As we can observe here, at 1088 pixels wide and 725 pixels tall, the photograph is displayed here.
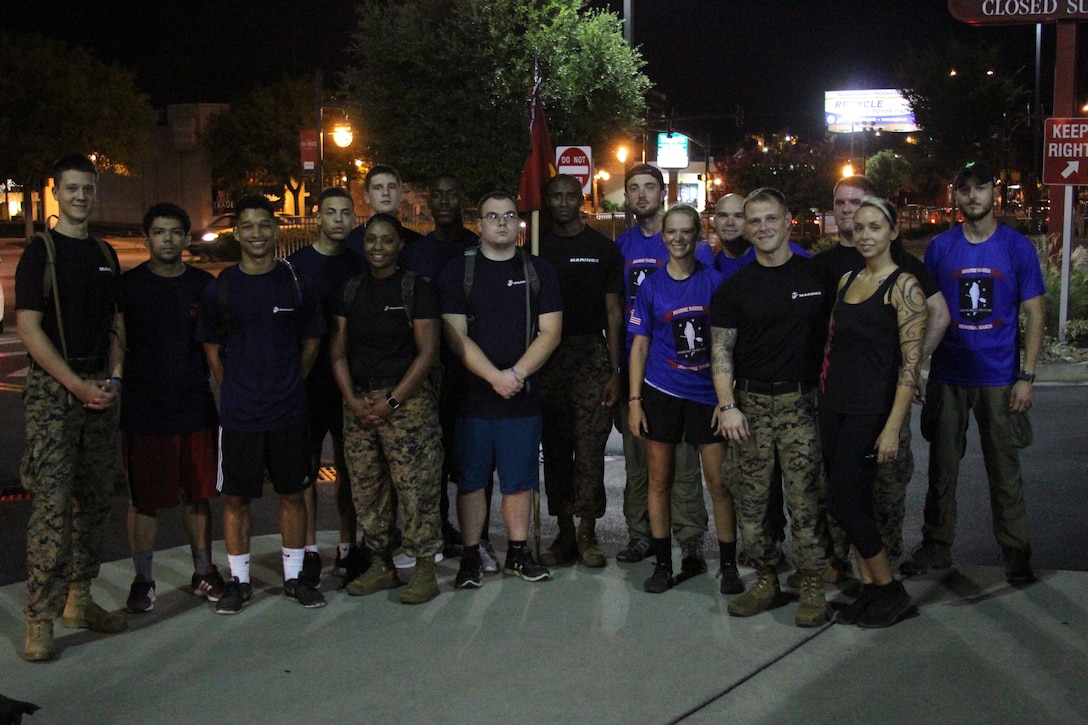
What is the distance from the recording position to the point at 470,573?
6.09 m

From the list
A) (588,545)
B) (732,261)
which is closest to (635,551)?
(588,545)

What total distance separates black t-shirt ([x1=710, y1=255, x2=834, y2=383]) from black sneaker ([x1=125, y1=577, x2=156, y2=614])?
3155 mm

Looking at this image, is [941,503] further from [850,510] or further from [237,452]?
[237,452]

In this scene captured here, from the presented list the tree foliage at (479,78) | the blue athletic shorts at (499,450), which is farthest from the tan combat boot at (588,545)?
the tree foliage at (479,78)

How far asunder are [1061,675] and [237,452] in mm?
3892

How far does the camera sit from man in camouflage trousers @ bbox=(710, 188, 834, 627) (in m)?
5.41

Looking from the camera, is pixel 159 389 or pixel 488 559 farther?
pixel 488 559

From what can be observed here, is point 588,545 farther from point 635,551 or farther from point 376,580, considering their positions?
point 376,580

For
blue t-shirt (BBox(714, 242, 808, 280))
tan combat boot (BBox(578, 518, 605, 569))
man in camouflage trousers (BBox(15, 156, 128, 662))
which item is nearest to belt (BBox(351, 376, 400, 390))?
man in camouflage trousers (BBox(15, 156, 128, 662))

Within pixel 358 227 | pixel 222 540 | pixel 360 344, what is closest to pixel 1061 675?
pixel 360 344

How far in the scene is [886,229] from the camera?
519 cm

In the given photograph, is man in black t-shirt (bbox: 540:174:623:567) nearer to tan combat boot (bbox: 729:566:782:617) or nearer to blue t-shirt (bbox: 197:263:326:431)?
tan combat boot (bbox: 729:566:782:617)

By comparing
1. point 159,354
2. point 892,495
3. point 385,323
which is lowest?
point 892,495

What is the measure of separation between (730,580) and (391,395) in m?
1.99
